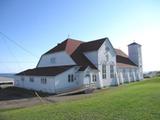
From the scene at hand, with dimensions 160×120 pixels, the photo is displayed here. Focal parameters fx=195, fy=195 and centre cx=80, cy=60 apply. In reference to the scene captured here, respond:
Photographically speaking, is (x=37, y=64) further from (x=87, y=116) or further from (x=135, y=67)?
(x=87, y=116)

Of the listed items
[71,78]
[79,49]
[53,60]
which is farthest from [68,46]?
[71,78]

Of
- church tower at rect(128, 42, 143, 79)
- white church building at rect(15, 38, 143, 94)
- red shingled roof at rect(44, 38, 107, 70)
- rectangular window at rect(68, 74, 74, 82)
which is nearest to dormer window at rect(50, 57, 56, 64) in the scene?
white church building at rect(15, 38, 143, 94)

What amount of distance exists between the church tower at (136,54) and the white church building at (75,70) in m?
9.04

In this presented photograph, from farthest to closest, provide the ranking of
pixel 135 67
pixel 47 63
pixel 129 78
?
pixel 135 67 → pixel 129 78 → pixel 47 63

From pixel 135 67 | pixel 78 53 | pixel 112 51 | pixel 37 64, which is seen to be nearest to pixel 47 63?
pixel 37 64

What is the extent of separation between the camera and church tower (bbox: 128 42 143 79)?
167ft

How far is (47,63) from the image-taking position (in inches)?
1515

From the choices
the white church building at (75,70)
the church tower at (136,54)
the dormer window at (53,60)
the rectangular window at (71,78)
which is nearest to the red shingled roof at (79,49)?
the white church building at (75,70)

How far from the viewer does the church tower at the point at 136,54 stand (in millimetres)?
50909

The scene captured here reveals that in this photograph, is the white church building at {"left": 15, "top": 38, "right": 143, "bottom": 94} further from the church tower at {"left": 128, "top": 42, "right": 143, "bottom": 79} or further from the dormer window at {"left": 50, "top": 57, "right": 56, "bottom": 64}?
the church tower at {"left": 128, "top": 42, "right": 143, "bottom": 79}

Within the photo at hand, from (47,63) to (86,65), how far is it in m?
9.43

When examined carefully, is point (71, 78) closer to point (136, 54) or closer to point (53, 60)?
point (53, 60)

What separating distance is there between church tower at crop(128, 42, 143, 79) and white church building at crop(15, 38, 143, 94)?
904 centimetres

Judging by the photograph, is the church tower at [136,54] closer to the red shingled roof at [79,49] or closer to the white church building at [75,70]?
the white church building at [75,70]
